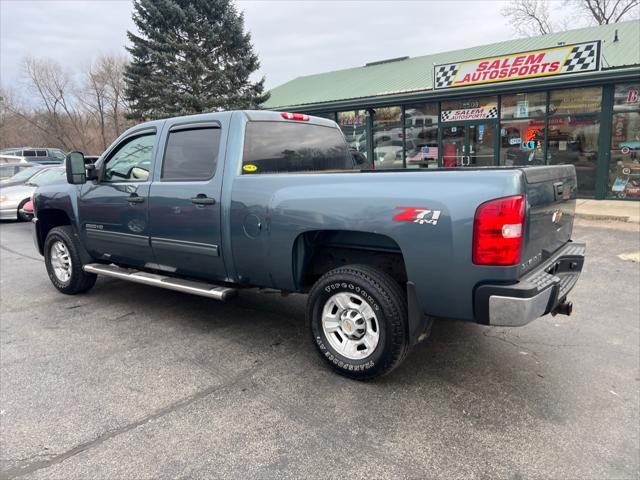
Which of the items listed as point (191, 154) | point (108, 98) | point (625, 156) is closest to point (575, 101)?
point (625, 156)

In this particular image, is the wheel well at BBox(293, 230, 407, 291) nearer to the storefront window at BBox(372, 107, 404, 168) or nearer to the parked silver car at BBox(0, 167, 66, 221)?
the parked silver car at BBox(0, 167, 66, 221)

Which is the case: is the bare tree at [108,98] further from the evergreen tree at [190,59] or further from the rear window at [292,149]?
the rear window at [292,149]

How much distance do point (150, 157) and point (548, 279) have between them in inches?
147

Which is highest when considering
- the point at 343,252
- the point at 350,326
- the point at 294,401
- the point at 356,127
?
the point at 356,127

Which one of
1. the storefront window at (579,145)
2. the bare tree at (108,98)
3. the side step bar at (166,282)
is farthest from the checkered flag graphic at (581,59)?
the bare tree at (108,98)

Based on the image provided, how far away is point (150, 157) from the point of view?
4.66m

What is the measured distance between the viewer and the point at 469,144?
1511 centimetres

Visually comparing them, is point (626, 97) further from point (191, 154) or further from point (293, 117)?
point (191, 154)

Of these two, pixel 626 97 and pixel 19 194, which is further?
pixel 19 194

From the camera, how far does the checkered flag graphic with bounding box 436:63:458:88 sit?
46.7 ft

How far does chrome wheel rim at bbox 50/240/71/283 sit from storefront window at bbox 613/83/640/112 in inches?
528

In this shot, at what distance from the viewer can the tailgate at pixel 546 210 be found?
2.90 metres

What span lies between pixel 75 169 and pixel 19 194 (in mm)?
9268

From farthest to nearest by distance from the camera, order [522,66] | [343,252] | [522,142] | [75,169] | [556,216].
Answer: [522,142] → [522,66] → [75,169] → [343,252] → [556,216]
